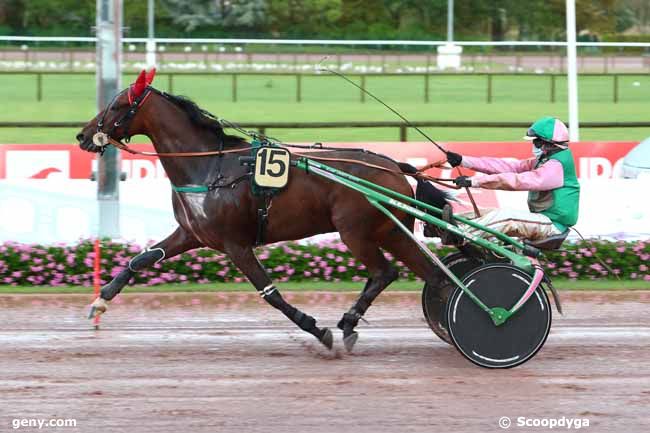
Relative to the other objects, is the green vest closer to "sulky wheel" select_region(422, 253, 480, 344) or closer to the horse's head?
"sulky wheel" select_region(422, 253, 480, 344)

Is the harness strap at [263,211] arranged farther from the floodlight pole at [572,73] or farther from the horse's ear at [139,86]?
the floodlight pole at [572,73]

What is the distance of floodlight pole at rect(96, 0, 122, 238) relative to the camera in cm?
1016

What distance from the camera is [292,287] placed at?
9867 mm

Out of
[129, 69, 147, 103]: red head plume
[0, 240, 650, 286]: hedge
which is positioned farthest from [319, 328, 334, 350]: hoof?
[0, 240, 650, 286]: hedge

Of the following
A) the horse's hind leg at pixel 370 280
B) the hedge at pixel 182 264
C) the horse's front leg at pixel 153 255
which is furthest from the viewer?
the hedge at pixel 182 264

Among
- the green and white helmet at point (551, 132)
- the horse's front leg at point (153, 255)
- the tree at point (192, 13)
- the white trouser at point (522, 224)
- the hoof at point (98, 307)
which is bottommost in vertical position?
the hoof at point (98, 307)

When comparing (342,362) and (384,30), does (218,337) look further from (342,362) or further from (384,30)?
(384,30)

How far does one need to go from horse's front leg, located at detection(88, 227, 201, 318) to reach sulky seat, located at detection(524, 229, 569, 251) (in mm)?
2215

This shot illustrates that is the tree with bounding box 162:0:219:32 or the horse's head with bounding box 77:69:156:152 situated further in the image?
the tree with bounding box 162:0:219:32

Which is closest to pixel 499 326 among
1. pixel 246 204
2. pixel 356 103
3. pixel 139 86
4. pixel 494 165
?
pixel 494 165

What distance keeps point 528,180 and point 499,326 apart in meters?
0.89

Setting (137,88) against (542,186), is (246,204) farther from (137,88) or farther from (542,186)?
(542,186)

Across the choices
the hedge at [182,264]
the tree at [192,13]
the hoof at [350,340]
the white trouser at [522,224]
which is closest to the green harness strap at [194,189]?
the hoof at [350,340]

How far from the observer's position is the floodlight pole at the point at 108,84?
1016 cm
